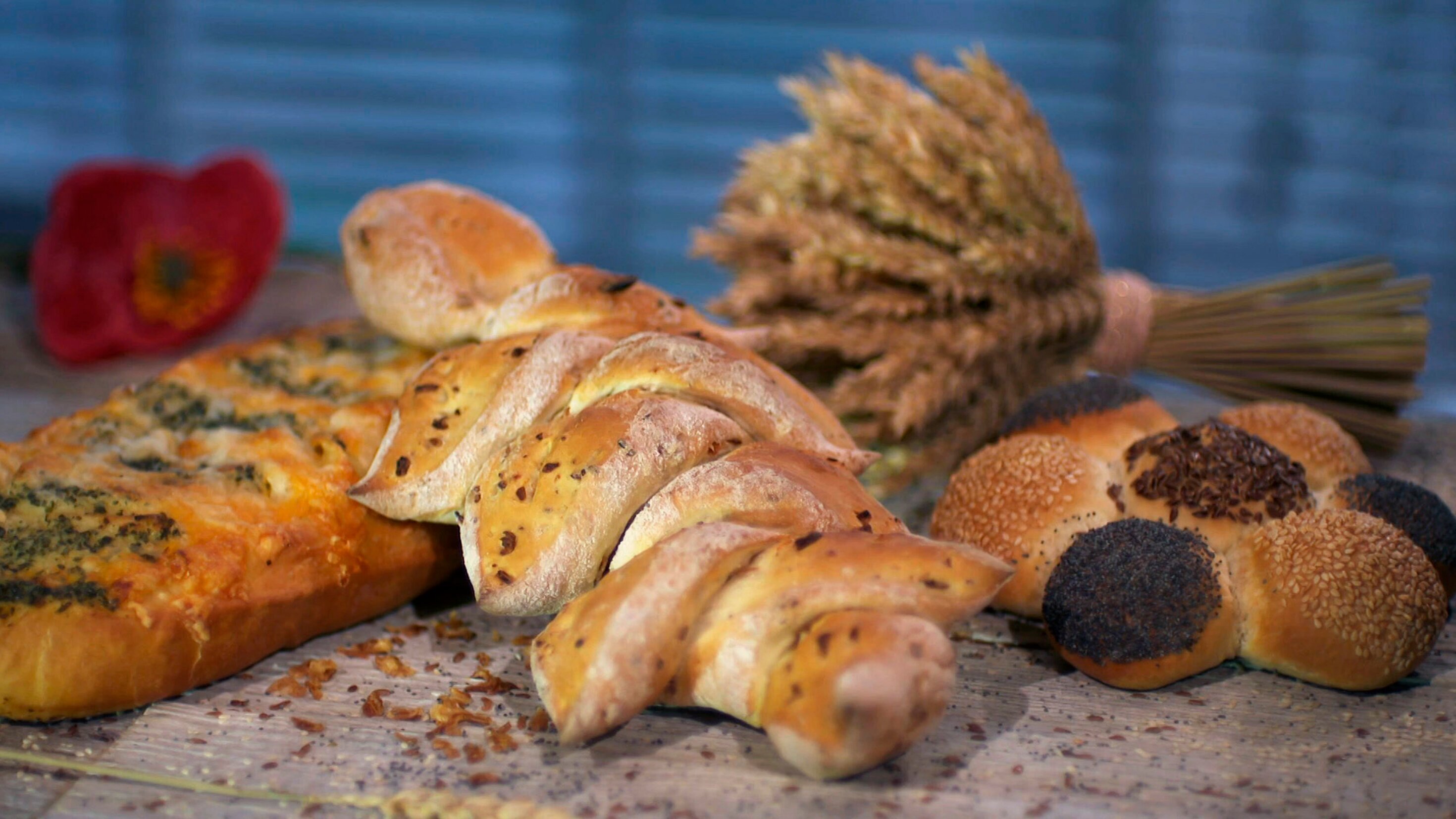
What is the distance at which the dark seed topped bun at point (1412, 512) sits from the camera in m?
1.38

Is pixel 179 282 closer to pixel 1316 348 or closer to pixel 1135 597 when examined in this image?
pixel 1135 597

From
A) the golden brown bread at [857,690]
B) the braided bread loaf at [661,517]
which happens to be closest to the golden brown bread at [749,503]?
the braided bread loaf at [661,517]

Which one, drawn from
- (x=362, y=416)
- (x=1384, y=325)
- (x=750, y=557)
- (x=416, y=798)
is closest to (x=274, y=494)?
(x=362, y=416)

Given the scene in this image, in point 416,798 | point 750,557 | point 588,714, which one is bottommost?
point 416,798

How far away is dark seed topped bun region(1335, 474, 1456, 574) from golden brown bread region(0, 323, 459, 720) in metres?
1.14

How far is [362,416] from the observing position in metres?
1.51

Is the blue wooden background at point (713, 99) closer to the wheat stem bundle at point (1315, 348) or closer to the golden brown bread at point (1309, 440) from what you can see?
the wheat stem bundle at point (1315, 348)

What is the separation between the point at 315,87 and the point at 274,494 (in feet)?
12.4

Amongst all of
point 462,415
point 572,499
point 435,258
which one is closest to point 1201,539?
point 572,499

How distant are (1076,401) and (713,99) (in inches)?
132

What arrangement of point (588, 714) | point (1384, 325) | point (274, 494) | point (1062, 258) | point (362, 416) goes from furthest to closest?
point (1384, 325) < point (1062, 258) < point (362, 416) < point (274, 494) < point (588, 714)

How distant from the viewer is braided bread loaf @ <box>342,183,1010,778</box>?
98cm

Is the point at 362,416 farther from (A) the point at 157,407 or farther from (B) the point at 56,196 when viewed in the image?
(B) the point at 56,196

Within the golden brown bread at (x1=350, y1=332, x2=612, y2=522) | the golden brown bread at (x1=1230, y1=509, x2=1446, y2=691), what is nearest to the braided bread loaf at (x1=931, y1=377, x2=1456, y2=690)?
the golden brown bread at (x1=1230, y1=509, x2=1446, y2=691)
